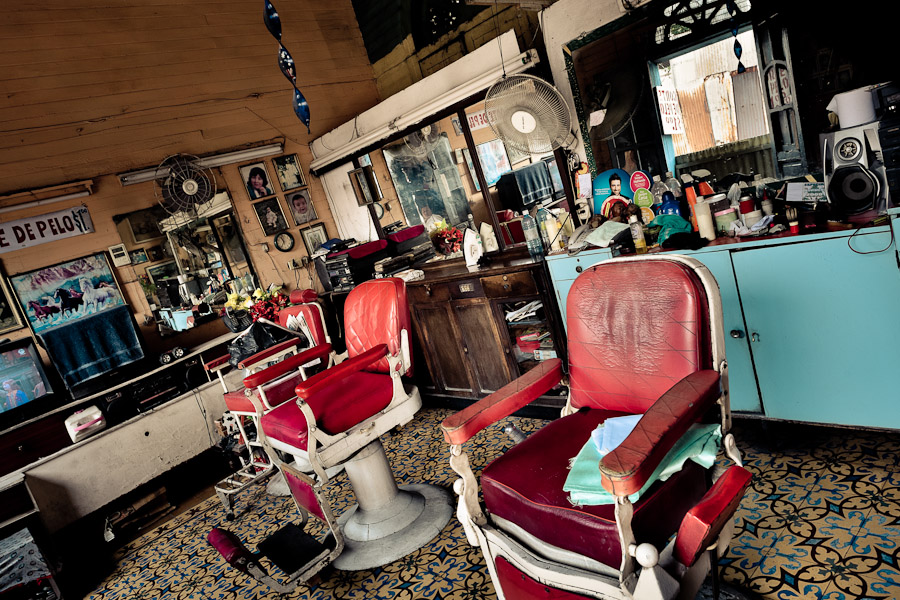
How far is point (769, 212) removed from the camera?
7.66ft

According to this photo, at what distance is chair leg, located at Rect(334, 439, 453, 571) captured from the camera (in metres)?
2.53

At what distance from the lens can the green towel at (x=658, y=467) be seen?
136 centimetres

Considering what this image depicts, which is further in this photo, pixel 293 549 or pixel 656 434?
pixel 293 549

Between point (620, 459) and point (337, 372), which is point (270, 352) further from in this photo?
point (620, 459)

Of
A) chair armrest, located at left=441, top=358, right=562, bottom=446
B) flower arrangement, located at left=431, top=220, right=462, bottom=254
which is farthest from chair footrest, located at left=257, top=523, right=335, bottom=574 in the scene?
flower arrangement, located at left=431, top=220, right=462, bottom=254

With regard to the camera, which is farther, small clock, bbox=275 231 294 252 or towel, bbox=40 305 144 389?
small clock, bbox=275 231 294 252

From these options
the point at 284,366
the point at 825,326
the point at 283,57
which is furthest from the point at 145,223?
the point at 825,326

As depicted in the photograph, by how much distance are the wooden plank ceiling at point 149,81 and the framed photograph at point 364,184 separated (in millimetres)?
967

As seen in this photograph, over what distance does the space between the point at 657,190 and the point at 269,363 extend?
111 inches

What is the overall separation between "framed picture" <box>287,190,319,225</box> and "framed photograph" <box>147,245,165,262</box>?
129 centimetres

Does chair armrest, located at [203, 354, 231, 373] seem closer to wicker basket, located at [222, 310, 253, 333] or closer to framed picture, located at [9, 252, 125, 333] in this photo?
wicker basket, located at [222, 310, 253, 333]

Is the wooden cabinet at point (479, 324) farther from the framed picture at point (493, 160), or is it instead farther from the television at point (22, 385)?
the television at point (22, 385)

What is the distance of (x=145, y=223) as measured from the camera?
4535mm

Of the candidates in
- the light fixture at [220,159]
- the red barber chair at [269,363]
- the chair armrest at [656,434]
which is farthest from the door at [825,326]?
the light fixture at [220,159]
